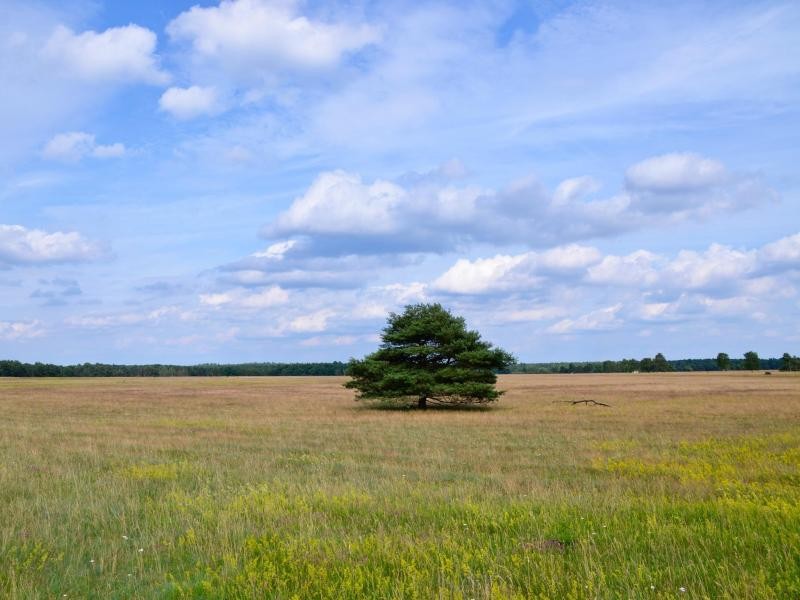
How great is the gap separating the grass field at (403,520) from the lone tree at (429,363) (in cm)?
2044

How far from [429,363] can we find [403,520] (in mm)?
32910

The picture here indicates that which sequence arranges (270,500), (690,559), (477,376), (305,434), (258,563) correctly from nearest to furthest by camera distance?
(690,559)
(258,563)
(270,500)
(305,434)
(477,376)

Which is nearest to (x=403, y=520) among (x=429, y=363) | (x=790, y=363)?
(x=429, y=363)

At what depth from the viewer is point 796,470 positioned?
1389 cm

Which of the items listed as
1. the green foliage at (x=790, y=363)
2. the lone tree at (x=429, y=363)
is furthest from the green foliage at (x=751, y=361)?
the lone tree at (x=429, y=363)

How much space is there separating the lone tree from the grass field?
20.4 meters

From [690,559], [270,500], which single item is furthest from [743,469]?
[270,500]

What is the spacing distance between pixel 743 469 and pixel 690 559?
29.3 ft

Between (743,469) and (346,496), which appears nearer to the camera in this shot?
(346,496)

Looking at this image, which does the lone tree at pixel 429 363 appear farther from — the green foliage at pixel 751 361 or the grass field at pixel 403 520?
the green foliage at pixel 751 361

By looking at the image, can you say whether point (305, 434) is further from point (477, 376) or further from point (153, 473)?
point (477, 376)

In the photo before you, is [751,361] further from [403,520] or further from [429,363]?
[403,520]

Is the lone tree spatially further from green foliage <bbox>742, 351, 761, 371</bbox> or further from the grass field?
green foliage <bbox>742, 351, 761, 371</bbox>

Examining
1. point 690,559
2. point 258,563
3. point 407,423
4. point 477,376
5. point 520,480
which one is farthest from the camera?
point 477,376
